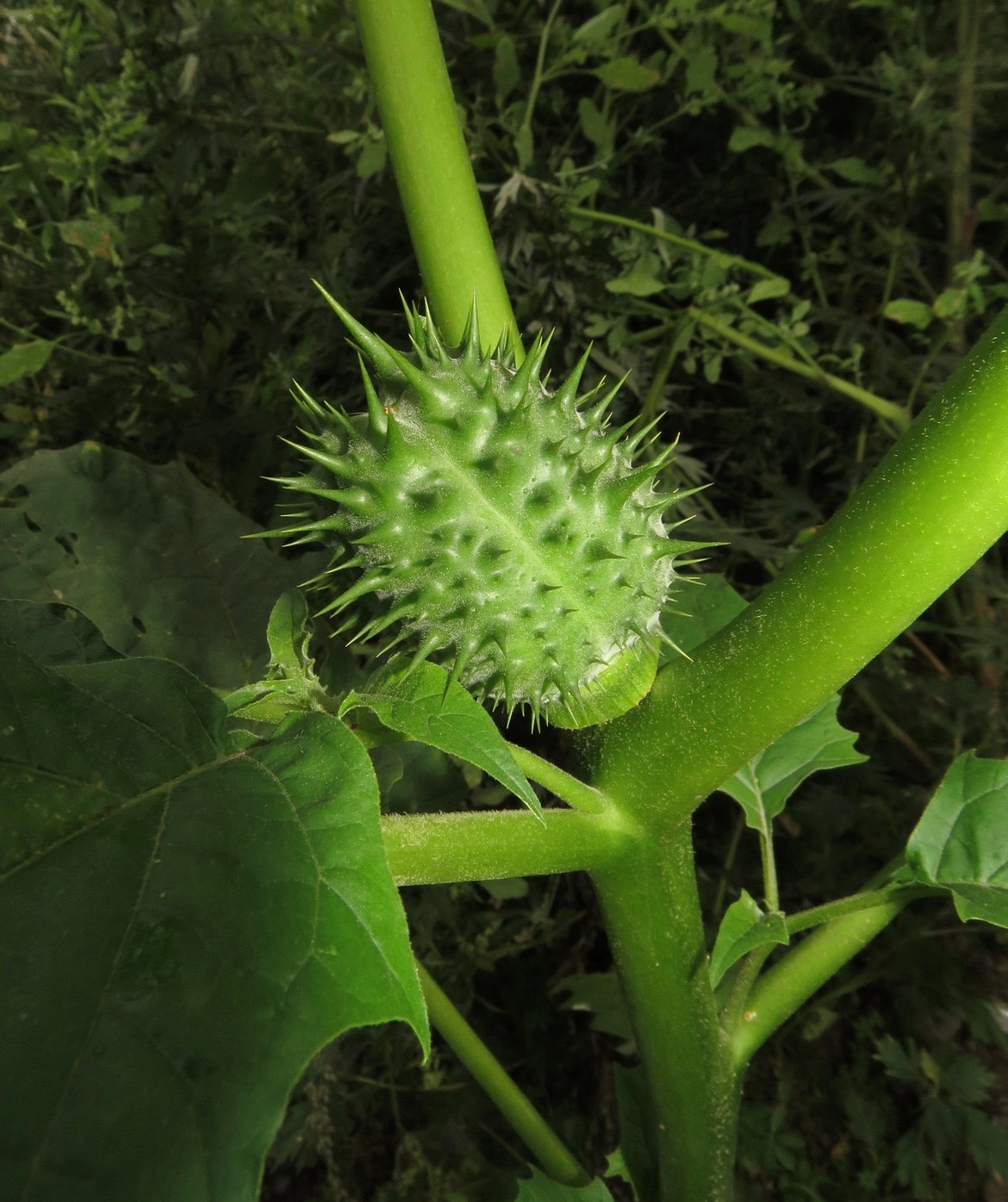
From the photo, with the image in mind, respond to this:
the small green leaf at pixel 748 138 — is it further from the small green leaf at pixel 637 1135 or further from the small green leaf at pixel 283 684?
the small green leaf at pixel 637 1135

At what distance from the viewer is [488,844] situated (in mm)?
809

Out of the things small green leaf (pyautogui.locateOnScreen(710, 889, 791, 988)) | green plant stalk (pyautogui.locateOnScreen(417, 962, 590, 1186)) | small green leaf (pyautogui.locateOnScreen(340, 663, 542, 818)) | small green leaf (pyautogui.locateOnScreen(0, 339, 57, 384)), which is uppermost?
small green leaf (pyautogui.locateOnScreen(340, 663, 542, 818))

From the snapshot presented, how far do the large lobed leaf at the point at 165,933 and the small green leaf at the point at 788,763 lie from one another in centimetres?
76

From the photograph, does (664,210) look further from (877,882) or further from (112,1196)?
(112,1196)

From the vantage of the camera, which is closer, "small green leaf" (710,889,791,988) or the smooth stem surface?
the smooth stem surface

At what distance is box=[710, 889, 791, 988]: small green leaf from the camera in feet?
3.21

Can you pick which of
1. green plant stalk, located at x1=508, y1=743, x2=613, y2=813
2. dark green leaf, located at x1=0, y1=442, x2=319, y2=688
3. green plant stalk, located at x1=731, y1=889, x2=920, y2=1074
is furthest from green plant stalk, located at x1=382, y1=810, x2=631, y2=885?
dark green leaf, located at x1=0, y1=442, x2=319, y2=688

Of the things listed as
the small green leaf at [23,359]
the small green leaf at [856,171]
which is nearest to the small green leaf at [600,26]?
the small green leaf at [856,171]

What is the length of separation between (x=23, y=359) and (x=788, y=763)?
62.4 inches

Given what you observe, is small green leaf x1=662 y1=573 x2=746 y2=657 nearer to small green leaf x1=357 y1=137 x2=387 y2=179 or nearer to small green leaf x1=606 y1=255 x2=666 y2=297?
small green leaf x1=606 y1=255 x2=666 y2=297

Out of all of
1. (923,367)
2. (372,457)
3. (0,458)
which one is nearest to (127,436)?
(0,458)

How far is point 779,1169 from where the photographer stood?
185 centimetres

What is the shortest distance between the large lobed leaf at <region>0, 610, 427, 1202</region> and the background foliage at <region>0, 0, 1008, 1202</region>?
1116 mm

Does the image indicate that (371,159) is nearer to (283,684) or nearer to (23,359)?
(23,359)
